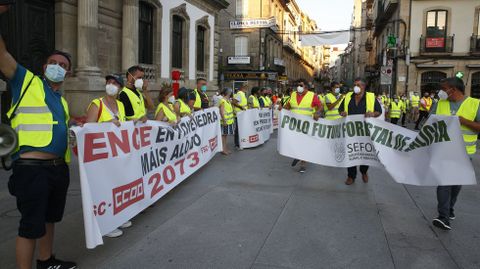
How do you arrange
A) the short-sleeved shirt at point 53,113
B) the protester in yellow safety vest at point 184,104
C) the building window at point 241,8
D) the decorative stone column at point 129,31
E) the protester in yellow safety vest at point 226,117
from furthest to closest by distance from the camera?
the building window at point 241,8, the decorative stone column at point 129,31, the protester in yellow safety vest at point 226,117, the protester in yellow safety vest at point 184,104, the short-sleeved shirt at point 53,113

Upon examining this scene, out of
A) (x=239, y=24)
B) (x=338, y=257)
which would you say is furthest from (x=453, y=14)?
(x=338, y=257)

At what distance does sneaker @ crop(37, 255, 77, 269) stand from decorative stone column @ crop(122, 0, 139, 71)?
1114cm

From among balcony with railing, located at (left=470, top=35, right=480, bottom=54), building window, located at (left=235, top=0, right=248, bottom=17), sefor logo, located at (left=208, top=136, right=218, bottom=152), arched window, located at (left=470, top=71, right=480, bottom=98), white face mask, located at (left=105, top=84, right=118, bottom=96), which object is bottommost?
sefor logo, located at (left=208, top=136, right=218, bottom=152)

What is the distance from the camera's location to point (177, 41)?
18.4 meters

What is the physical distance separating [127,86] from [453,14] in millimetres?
30141

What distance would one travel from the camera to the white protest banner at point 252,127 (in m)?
10.9

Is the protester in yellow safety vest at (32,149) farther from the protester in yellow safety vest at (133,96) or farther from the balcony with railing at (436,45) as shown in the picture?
the balcony with railing at (436,45)

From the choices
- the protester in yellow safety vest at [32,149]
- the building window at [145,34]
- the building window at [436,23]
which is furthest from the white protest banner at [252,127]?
the building window at [436,23]

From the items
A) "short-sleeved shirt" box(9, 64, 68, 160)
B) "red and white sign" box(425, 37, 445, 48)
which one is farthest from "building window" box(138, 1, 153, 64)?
"red and white sign" box(425, 37, 445, 48)

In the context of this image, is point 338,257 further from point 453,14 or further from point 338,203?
point 453,14

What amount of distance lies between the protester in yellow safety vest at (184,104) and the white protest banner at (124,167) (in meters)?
0.70

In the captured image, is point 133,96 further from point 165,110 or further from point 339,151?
point 339,151

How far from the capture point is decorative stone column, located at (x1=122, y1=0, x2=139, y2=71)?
544 inches

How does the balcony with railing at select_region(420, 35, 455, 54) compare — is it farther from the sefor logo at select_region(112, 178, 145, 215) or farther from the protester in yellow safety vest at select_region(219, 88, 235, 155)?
the sefor logo at select_region(112, 178, 145, 215)
